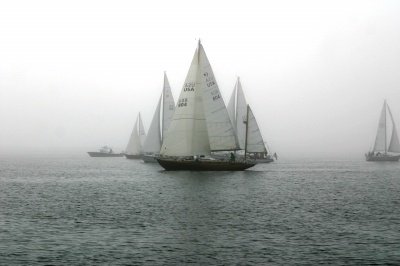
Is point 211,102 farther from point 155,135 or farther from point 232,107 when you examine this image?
point 155,135

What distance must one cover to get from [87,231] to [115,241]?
168 inches

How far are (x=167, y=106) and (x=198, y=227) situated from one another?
78.5 meters

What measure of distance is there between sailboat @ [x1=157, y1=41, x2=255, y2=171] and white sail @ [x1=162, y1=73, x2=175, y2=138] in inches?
1136

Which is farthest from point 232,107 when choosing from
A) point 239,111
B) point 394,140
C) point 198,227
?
point 198,227

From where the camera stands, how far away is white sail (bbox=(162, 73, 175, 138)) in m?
113

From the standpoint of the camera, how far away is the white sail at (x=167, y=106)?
113m

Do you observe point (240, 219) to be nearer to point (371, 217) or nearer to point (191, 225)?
point (191, 225)

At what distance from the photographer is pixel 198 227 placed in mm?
Result: 37500

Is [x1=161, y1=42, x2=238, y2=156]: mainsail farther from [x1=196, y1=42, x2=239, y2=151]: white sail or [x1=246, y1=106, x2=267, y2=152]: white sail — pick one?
[x1=246, y1=106, x2=267, y2=152]: white sail

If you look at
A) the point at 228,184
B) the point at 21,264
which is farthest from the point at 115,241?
the point at 228,184

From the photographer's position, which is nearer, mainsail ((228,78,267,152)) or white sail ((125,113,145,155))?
mainsail ((228,78,267,152))

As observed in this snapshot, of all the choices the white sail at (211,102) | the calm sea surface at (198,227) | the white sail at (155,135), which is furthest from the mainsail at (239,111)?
the calm sea surface at (198,227)

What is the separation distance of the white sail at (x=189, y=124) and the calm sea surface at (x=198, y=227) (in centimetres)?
1963

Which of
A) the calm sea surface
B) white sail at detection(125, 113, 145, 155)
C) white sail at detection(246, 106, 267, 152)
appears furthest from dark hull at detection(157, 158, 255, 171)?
white sail at detection(125, 113, 145, 155)
